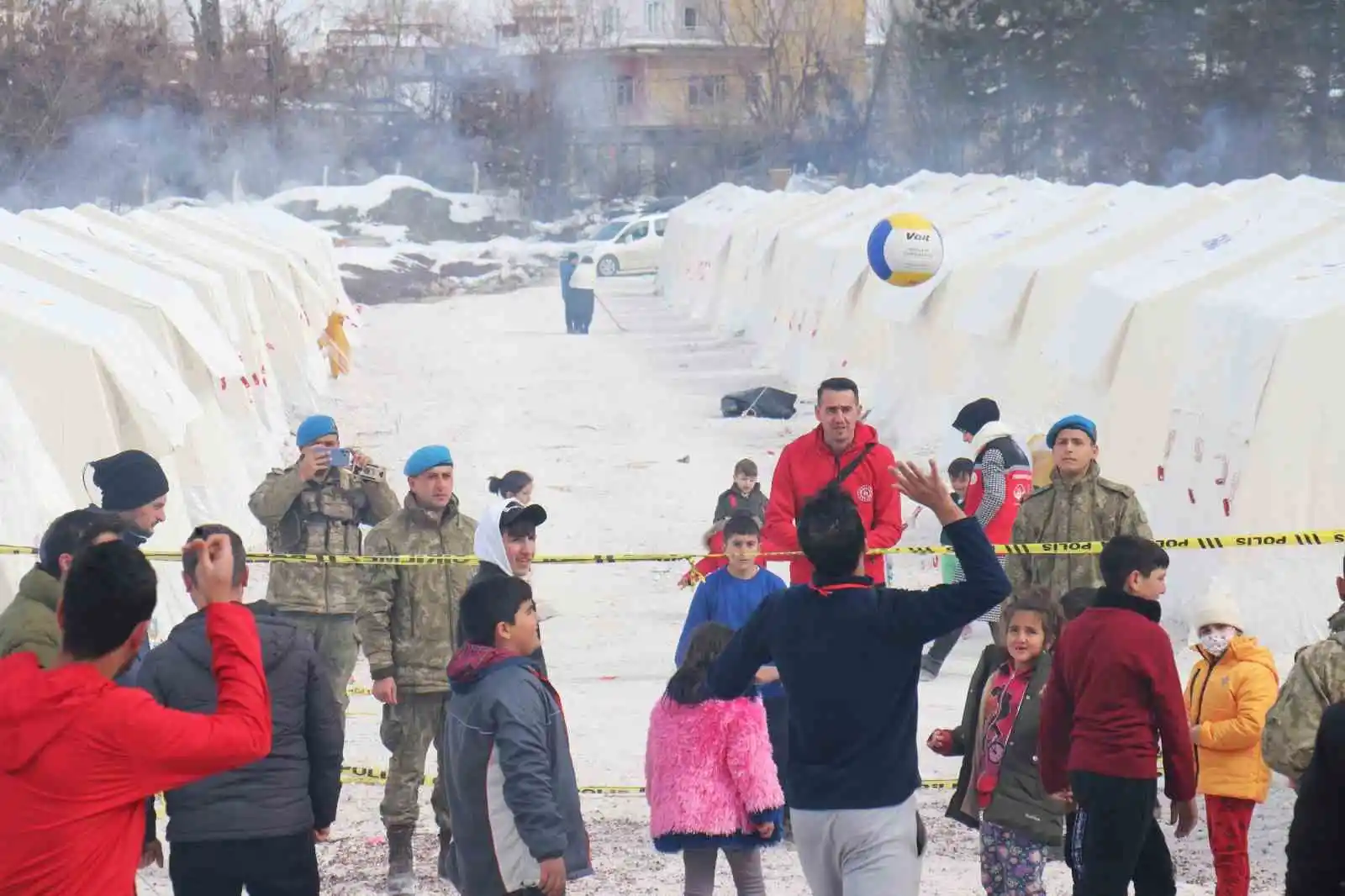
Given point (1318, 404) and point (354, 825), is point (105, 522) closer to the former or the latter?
point (354, 825)

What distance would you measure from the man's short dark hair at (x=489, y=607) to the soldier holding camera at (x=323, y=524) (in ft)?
9.52

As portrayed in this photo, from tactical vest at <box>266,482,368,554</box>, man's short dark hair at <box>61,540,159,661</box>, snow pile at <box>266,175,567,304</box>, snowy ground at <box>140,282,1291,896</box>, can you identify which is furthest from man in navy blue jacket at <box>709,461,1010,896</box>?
snow pile at <box>266,175,567,304</box>

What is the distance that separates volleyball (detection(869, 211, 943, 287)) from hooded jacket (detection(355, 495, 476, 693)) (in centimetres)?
→ 1000

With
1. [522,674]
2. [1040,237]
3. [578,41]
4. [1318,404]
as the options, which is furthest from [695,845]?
[578,41]

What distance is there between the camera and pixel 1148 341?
12.6 metres

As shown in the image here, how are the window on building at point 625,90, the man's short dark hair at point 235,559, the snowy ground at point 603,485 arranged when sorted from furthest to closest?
1. the window on building at point 625,90
2. the snowy ground at point 603,485
3. the man's short dark hair at point 235,559

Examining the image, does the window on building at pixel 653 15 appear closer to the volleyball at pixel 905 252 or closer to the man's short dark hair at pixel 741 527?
the volleyball at pixel 905 252

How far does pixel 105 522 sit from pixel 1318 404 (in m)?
7.26

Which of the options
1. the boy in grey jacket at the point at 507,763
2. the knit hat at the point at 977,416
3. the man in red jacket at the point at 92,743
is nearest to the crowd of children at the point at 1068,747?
the boy in grey jacket at the point at 507,763

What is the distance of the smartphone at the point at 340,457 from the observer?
8031 millimetres

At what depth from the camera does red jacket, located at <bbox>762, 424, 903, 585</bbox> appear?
741 cm

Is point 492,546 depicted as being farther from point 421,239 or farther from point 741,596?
point 421,239

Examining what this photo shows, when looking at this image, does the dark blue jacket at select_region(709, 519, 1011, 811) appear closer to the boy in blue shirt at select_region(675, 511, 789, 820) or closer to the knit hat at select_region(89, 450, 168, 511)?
the boy in blue shirt at select_region(675, 511, 789, 820)

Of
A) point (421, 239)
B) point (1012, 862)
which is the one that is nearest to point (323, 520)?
point (1012, 862)
